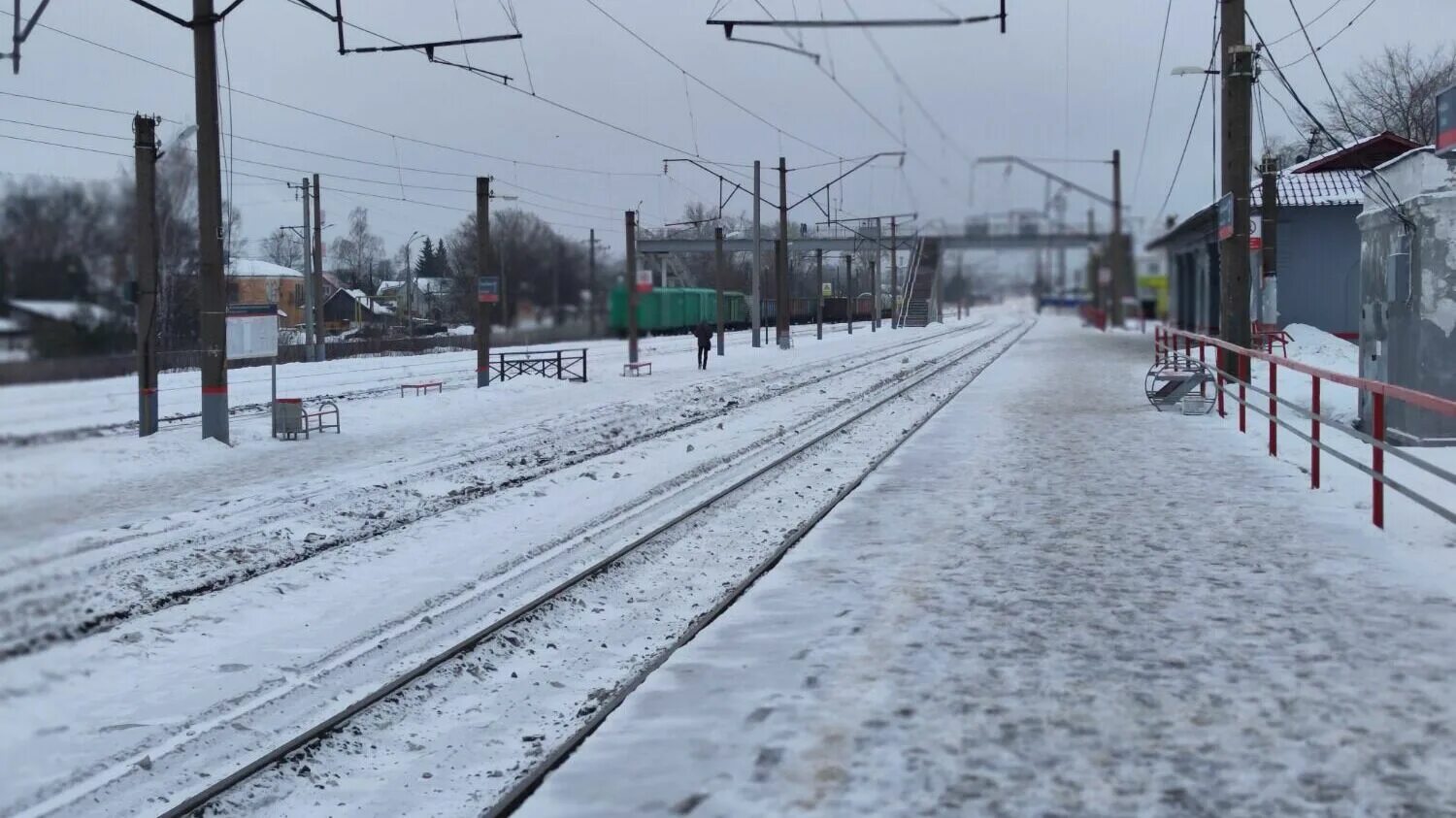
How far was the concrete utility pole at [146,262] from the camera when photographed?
18.9 meters

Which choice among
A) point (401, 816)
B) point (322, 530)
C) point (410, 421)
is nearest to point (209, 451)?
point (410, 421)

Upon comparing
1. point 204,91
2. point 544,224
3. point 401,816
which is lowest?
point 401,816

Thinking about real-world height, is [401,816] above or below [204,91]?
below

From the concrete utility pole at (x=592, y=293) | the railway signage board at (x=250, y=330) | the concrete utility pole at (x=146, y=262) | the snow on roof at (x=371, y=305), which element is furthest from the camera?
the snow on roof at (x=371, y=305)

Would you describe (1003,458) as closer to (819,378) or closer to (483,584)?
(483,584)

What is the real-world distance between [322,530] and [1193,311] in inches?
2198

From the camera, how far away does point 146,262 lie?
19.3 m

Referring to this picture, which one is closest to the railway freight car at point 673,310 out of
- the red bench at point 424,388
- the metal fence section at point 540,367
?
the metal fence section at point 540,367

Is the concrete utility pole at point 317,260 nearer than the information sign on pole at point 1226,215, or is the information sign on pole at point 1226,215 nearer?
the information sign on pole at point 1226,215

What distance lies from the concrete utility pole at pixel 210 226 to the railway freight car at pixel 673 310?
596 cm

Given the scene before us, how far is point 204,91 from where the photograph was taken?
60.5 ft

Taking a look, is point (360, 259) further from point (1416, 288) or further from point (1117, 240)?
point (1117, 240)

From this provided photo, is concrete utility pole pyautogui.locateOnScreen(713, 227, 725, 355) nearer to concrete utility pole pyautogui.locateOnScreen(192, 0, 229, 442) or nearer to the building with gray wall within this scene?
concrete utility pole pyautogui.locateOnScreen(192, 0, 229, 442)

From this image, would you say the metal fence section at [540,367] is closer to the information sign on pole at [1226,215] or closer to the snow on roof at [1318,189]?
the information sign on pole at [1226,215]
